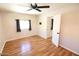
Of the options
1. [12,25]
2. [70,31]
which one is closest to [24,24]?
[12,25]

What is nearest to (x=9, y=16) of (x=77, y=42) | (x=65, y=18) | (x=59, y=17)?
(x=59, y=17)

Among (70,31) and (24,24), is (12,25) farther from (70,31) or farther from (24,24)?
(70,31)

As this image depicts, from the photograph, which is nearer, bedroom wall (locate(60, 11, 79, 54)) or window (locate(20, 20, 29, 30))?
bedroom wall (locate(60, 11, 79, 54))

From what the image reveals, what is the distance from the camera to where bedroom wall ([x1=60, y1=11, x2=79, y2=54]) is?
2.65 meters

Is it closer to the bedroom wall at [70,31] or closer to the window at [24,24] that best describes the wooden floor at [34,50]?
the bedroom wall at [70,31]

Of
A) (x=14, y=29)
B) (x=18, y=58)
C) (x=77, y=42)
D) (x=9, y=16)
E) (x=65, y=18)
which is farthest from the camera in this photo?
(x=14, y=29)

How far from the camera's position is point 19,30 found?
491cm

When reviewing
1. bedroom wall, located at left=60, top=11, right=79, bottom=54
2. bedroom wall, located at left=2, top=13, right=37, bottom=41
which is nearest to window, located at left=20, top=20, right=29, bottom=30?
bedroom wall, located at left=2, top=13, right=37, bottom=41

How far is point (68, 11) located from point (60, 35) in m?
1.19

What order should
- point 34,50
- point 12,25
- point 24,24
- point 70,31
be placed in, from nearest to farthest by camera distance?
1. point 70,31
2. point 34,50
3. point 12,25
4. point 24,24

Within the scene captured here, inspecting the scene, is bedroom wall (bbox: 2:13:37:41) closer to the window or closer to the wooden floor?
the window

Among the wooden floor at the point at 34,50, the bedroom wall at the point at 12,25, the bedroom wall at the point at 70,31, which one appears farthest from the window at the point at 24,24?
the bedroom wall at the point at 70,31

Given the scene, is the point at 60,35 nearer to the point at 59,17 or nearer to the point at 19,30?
the point at 59,17

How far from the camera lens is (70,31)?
9.46 feet
